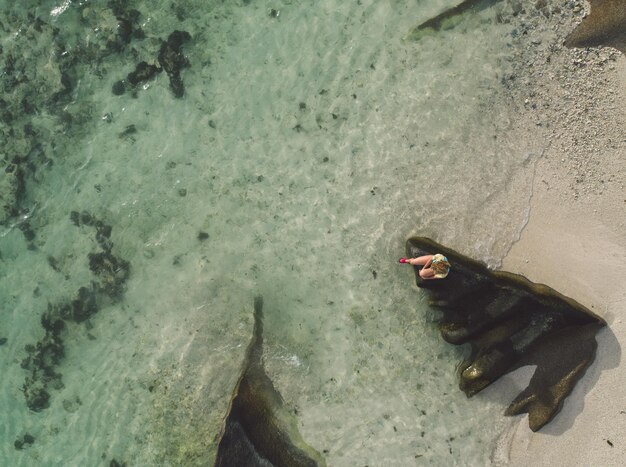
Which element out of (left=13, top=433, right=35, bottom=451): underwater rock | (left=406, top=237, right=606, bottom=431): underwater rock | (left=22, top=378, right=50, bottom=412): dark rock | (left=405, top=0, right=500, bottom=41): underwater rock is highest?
(left=405, top=0, right=500, bottom=41): underwater rock

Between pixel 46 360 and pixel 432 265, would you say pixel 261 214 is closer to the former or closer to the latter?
pixel 432 265

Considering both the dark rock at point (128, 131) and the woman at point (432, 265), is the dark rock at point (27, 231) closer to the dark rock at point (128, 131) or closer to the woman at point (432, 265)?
the dark rock at point (128, 131)

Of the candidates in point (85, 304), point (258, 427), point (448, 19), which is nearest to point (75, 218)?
point (85, 304)

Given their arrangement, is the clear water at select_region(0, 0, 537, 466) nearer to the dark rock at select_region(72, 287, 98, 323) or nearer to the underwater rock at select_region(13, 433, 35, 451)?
the underwater rock at select_region(13, 433, 35, 451)

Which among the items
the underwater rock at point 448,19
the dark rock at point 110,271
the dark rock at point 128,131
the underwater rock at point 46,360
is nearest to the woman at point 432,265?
the underwater rock at point 448,19

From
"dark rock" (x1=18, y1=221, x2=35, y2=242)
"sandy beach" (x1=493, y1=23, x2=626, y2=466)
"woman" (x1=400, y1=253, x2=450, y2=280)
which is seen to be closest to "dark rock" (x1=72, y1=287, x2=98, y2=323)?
"dark rock" (x1=18, y1=221, x2=35, y2=242)

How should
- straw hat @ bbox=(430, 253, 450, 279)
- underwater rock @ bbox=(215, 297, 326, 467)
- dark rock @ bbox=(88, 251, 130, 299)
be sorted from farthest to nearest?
1. dark rock @ bbox=(88, 251, 130, 299)
2. underwater rock @ bbox=(215, 297, 326, 467)
3. straw hat @ bbox=(430, 253, 450, 279)
